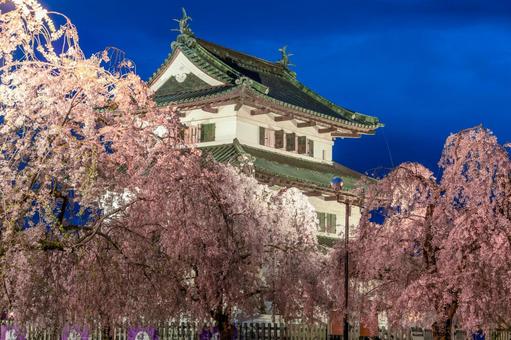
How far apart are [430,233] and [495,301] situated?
2434mm

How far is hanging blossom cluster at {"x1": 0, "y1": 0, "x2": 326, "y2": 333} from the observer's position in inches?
583

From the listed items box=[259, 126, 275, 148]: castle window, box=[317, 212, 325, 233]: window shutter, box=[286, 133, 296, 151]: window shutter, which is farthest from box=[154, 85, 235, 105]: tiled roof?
box=[317, 212, 325, 233]: window shutter

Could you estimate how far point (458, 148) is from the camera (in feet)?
62.8

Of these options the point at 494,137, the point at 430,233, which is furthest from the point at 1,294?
the point at 494,137

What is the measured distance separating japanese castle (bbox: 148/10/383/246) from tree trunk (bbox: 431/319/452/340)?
17680 mm

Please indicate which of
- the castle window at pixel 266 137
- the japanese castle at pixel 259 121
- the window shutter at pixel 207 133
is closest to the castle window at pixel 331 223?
the japanese castle at pixel 259 121

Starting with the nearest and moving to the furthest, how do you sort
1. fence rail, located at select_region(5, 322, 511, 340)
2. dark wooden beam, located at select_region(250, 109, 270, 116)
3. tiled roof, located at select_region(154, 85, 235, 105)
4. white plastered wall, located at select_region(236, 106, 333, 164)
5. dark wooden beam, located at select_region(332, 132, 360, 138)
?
fence rail, located at select_region(5, 322, 511, 340), tiled roof, located at select_region(154, 85, 235, 105), white plastered wall, located at select_region(236, 106, 333, 164), dark wooden beam, located at select_region(250, 109, 270, 116), dark wooden beam, located at select_region(332, 132, 360, 138)

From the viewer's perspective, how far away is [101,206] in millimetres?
19578

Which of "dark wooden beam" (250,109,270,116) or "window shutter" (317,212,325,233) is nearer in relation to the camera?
"dark wooden beam" (250,109,270,116)

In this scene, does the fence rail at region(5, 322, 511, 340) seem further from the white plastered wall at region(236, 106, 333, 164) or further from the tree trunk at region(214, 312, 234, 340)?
the white plastered wall at region(236, 106, 333, 164)

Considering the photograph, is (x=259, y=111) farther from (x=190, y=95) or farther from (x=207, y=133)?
(x=190, y=95)

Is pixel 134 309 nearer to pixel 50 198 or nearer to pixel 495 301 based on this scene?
pixel 50 198

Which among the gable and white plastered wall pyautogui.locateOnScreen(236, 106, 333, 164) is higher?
the gable

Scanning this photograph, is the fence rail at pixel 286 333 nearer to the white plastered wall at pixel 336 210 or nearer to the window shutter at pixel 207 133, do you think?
the window shutter at pixel 207 133
